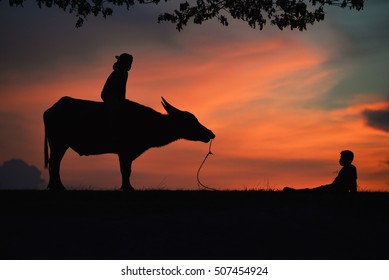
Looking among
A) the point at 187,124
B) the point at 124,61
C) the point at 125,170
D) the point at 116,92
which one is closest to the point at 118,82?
the point at 116,92

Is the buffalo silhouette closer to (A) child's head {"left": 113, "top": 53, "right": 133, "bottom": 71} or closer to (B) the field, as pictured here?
(A) child's head {"left": 113, "top": 53, "right": 133, "bottom": 71}

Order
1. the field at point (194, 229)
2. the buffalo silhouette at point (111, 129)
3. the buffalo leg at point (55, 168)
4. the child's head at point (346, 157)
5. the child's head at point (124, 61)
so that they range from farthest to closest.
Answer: the buffalo silhouette at point (111, 129) → the buffalo leg at point (55, 168) → the child's head at point (124, 61) → the child's head at point (346, 157) → the field at point (194, 229)

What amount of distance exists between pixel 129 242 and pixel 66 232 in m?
1.13

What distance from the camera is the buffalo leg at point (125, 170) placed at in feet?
48.5

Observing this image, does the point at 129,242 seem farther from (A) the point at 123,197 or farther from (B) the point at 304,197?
(B) the point at 304,197

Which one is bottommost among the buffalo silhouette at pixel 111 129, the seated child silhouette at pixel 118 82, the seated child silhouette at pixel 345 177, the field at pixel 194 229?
the field at pixel 194 229

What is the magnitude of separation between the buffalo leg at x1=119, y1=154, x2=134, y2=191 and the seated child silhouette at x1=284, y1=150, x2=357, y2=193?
4772 mm

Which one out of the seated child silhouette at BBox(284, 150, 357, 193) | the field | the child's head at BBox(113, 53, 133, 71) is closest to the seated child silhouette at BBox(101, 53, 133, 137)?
the child's head at BBox(113, 53, 133, 71)

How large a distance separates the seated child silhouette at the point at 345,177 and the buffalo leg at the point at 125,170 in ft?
15.7

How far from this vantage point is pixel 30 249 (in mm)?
8594

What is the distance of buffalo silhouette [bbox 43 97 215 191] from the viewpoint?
1533 cm

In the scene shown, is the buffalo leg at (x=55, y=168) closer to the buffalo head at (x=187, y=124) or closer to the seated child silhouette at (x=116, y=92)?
the seated child silhouette at (x=116, y=92)

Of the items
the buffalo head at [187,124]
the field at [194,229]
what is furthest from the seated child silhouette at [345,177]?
the buffalo head at [187,124]

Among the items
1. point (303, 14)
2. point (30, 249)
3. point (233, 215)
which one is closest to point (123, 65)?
point (303, 14)
